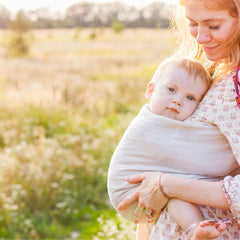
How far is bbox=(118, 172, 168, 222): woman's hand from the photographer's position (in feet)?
5.52

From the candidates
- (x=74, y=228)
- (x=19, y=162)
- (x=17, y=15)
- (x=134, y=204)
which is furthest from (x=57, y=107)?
(x=17, y=15)

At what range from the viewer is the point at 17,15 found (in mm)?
23516

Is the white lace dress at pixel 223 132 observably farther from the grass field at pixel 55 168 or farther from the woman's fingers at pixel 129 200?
the grass field at pixel 55 168

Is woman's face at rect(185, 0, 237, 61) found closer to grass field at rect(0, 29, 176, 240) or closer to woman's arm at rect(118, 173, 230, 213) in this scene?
woman's arm at rect(118, 173, 230, 213)

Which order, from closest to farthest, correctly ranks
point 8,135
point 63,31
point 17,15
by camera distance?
point 8,135 → point 17,15 → point 63,31

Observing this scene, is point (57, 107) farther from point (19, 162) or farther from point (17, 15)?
point (17, 15)

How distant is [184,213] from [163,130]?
A: 34 cm

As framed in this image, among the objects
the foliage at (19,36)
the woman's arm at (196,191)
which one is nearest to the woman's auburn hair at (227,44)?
the woman's arm at (196,191)

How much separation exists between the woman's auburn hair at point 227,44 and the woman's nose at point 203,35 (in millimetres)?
85

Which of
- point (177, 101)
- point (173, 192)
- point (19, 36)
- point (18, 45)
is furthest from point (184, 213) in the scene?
point (18, 45)

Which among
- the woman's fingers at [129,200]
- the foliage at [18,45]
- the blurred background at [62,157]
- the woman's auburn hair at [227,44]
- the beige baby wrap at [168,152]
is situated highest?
the woman's auburn hair at [227,44]

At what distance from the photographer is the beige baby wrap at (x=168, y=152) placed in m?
1.65

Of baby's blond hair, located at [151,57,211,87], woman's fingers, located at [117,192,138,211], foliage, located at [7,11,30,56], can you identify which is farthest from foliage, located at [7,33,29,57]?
woman's fingers, located at [117,192,138,211]

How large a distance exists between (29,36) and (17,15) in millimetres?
1647
